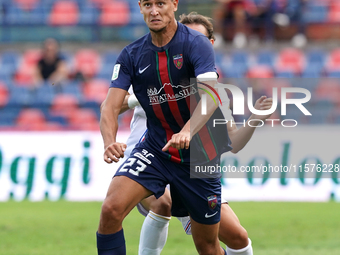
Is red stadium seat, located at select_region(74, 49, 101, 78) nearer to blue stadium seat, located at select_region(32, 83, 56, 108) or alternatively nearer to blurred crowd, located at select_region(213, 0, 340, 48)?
blue stadium seat, located at select_region(32, 83, 56, 108)

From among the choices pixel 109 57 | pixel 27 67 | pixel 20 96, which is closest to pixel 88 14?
pixel 109 57

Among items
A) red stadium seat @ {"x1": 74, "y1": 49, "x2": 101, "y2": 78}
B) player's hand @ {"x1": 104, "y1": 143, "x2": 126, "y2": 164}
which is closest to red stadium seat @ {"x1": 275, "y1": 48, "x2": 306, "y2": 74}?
red stadium seat @ {"x1": 74, "y1": 49, "x2": 101, "y2": 78}

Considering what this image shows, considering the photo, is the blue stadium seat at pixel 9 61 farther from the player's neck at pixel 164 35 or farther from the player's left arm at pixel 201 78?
the player's left arm at pixel 201 78

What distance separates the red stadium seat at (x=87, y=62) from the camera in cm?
1377

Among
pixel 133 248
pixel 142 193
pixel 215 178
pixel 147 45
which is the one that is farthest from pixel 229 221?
pixel 133 248

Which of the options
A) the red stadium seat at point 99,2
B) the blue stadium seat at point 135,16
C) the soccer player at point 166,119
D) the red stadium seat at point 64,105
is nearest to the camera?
the soccer player at point 166,119

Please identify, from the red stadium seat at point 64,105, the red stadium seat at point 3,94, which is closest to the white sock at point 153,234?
the red stadium seat at point 64,105

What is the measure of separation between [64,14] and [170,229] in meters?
9.33

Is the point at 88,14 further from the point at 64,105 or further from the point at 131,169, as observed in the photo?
the point at 131,169

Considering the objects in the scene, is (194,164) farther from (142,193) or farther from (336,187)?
(336,187)

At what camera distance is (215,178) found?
4.16 metres

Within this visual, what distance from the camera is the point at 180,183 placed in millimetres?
4023

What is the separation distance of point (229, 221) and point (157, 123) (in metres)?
0.96

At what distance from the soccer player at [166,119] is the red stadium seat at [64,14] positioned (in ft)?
37.5
